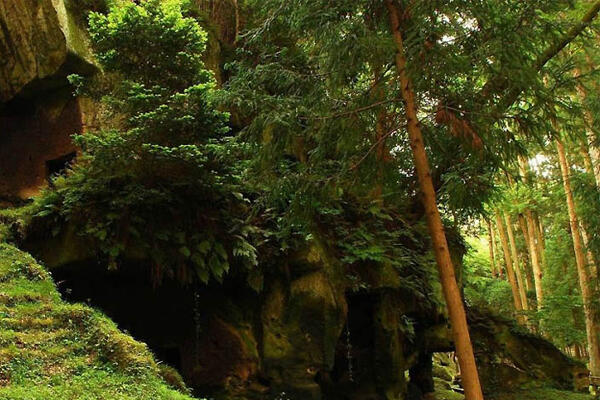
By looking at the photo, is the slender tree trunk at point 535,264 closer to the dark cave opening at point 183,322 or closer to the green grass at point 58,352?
the dark cave opening at point 183,322

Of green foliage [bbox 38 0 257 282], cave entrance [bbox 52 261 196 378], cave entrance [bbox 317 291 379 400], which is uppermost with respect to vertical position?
green foliage [bbox 38 0 257 282]

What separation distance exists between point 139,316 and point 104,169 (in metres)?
3.13

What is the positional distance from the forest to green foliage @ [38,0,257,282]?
4cm

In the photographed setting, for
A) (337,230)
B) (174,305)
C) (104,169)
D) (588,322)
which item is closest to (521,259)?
(588,322)

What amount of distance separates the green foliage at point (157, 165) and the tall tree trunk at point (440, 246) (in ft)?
9.25

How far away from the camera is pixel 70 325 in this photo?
579cm

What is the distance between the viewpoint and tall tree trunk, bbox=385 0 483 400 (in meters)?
5.87

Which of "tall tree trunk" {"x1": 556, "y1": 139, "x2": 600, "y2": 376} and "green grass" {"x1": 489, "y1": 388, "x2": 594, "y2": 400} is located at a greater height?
"tall tree trunk" {"x1": 556, "y1": 139, "x2": 600, "y2": 376}

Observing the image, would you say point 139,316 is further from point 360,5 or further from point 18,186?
point 360,5

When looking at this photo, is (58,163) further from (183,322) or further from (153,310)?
(183,322)

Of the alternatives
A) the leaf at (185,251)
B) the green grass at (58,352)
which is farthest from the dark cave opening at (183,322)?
the green grass at (58,352)

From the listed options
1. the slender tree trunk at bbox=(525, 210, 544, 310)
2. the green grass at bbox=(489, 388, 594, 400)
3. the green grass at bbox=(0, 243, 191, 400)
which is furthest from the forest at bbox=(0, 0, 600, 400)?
the slender tree trunk at bbox=(525, 210, 544, 310)

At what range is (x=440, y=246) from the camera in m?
6.30

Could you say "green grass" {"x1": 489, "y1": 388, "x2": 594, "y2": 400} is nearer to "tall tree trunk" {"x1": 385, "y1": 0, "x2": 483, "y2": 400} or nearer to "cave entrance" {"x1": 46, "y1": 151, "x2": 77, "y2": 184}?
"tall tree trunk" {"x1": 385, "y1": 0, "x2": 483, "y2": 400}
